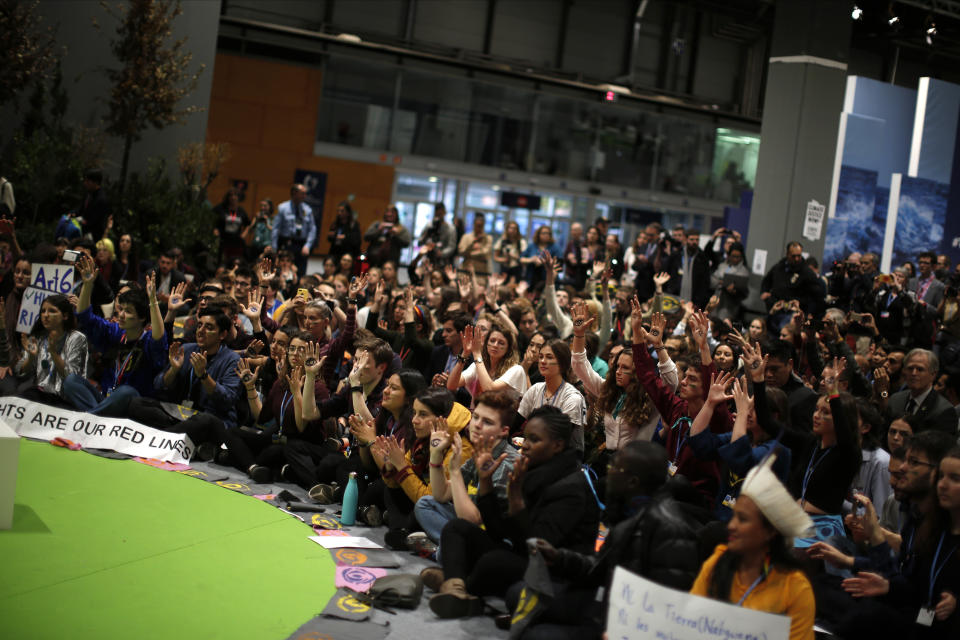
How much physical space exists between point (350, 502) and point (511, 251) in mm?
8147

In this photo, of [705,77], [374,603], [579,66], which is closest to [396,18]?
[579,66]

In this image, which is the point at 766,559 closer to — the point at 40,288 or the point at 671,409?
the point at 671,409

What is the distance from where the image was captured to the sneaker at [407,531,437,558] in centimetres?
510

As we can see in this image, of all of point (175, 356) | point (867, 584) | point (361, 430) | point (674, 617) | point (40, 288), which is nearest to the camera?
point (674, 617)

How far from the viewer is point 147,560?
460 centimetres

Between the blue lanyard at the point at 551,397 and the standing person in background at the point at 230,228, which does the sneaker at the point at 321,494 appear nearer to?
the blue lanyard at the point at 551,397

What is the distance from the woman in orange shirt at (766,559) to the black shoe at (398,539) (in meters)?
2.46

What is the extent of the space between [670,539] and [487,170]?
19.7 meters

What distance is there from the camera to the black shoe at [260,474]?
6.28 metres

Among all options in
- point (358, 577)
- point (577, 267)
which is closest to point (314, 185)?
point (577, 267)

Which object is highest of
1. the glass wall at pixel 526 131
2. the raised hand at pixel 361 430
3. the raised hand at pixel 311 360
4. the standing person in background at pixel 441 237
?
the glass wall at pixel 526 131

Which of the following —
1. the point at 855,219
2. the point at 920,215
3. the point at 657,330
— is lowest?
the point at 657,330

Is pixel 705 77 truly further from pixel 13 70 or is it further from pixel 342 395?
pixel 342 395

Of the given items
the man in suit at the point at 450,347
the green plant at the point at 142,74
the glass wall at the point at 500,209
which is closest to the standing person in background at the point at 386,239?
the green plant at the point at 142,74
